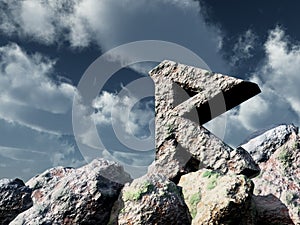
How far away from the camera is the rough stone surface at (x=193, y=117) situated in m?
8.18

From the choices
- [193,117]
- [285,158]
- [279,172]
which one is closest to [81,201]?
[193,117]

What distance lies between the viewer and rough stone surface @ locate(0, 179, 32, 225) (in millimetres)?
7582

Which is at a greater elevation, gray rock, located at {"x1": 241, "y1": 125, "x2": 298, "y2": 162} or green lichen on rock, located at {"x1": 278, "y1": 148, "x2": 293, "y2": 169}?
gray rock, located at {"x1": 241, "y1": 125, "x2": 298, "y2": 162}

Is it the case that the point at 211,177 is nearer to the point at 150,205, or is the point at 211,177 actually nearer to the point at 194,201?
the point at 194,201

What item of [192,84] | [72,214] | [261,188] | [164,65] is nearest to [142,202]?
[72,214]

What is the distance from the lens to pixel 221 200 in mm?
6168

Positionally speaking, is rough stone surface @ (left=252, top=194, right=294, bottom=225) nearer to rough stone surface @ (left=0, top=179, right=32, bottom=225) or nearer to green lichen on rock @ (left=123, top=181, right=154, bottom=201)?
green lichen on rock @ (left=123, top=181, right=154, bottom=201)

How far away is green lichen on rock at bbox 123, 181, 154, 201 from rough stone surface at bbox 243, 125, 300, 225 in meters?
2.19

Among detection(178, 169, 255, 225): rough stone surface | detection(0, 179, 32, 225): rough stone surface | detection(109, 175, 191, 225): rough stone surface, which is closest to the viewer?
detection(178, 169, 255, 225): rough stone surface

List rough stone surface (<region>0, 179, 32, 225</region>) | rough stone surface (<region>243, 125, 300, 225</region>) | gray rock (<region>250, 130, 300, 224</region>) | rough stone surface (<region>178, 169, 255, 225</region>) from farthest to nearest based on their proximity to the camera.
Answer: rough stone surface (<region>0, 179, 32, 225</region>) → gray rock (<region>250, 130, 300, 224</region>) → rough stone surface (<region>243, 125, 300, 225</region>) → rough stone surface (<region>178, 169, 255, 225</region>)

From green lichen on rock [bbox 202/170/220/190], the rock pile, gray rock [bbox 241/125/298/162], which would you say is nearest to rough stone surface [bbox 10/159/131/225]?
the rock pile

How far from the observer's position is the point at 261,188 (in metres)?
7.87

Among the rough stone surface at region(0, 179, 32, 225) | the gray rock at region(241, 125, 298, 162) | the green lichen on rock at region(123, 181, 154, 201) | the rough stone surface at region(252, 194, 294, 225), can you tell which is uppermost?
the gray rock at region(241, 125, 298, 162)

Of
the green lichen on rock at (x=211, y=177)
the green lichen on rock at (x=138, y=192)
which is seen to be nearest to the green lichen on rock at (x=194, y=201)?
the green lichen on rock at (x=211, y=177)
